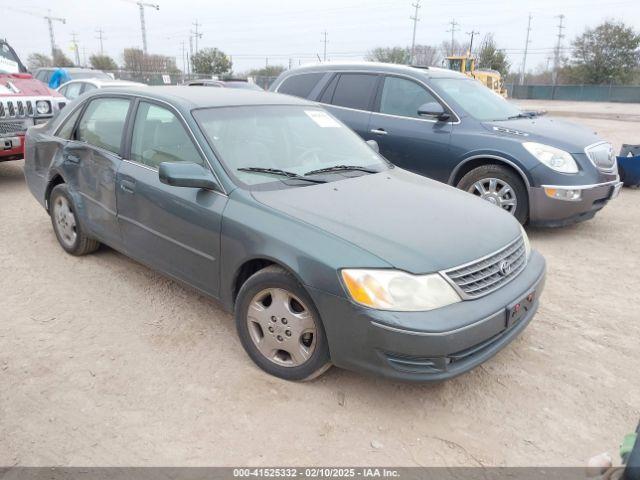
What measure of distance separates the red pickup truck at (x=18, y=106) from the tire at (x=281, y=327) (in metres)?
5.80

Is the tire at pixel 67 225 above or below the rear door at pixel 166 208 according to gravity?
below

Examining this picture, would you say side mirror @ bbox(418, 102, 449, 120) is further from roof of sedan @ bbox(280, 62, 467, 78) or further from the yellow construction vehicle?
the yellow construction vehicle

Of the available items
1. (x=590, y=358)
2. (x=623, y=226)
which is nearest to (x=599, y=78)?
(x=623, y=226)

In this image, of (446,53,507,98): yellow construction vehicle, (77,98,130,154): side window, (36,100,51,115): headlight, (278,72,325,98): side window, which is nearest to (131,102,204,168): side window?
(77,98,130,154): side window

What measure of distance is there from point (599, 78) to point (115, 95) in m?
63.1

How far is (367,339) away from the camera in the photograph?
254 centimetres

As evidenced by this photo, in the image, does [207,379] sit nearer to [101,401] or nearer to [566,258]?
[101,401]

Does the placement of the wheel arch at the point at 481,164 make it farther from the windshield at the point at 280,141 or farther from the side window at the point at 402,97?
the windshield at the point at 280,141

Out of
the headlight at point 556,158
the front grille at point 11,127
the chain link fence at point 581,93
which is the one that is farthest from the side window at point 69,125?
the chain link fence at point 581,93

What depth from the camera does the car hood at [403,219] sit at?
2664 mm

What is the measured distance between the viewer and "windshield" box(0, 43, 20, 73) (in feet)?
27.2

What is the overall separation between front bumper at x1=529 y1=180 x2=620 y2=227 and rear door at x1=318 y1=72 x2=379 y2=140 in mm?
2157

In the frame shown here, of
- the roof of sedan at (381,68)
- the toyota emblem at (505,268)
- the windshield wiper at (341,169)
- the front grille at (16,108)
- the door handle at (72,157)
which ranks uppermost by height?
the roof of sedan at (381,68)

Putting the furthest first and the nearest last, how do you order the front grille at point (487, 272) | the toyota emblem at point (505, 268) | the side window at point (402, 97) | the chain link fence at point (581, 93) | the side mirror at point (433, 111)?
the chain link fence at point (581, 93), the side window at point (402, 97), the side mirror at point (433, 111), the toyota emblem at point (505, 268), the front grille at point (487, 272)
